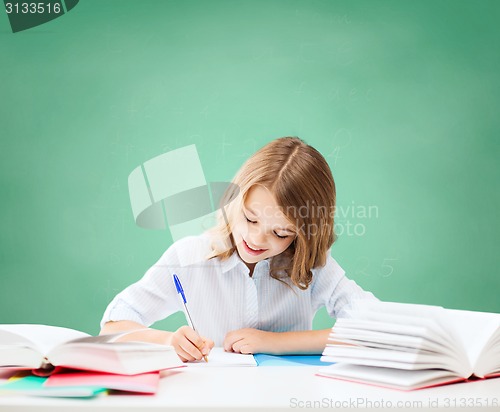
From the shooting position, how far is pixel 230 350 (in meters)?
1.27

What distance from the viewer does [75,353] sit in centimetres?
72

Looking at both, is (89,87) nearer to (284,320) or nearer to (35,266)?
(35,266)

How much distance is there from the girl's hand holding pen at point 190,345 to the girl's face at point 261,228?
40 cm

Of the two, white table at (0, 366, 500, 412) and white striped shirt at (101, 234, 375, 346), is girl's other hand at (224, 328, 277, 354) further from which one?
white table at (0, 366, 500, 412)

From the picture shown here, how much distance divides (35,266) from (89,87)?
863 millimetres

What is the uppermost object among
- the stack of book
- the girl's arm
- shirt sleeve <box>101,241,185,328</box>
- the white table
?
the stack of book

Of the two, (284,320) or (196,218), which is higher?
(196,218)

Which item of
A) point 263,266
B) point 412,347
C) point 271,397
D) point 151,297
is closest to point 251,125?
point 263,266

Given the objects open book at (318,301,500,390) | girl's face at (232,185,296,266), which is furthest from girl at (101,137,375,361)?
open book at (318,301,500,390)

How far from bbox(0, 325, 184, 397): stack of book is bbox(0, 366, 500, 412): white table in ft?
0.04

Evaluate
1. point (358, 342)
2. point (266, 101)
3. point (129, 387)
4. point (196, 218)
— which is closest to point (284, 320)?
point (196, 218)

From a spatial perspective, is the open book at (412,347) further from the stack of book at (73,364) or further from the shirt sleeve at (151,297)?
the shirt sleeve at (151,297)

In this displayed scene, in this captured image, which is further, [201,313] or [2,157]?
[2,157]

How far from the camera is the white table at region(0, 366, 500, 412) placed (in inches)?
24.6
